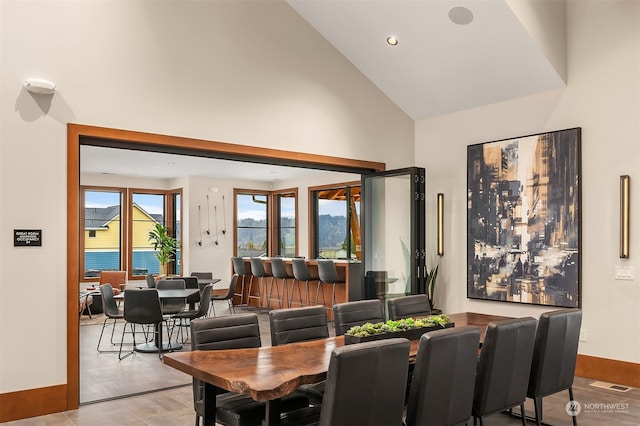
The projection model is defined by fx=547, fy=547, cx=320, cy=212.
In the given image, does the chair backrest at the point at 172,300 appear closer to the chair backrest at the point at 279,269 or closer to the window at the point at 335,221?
the chair backrest at the point at 279,269

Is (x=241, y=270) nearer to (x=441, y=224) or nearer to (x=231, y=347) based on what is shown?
(x=441, y=224)

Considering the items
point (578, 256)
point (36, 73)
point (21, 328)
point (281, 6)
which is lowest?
point (21, 328)

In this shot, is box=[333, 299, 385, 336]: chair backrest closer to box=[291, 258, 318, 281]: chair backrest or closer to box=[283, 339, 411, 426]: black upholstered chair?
box=[283, 339, 411, 426]: black upholstered chair

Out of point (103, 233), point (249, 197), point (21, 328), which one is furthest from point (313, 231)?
point (21, 328)

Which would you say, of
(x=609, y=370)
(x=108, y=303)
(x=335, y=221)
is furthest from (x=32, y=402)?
(x=335, y=221)

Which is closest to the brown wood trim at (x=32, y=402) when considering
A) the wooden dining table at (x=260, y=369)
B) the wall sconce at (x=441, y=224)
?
the wooden dining table at (x=260, y=369)

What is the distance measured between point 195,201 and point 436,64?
24.5 ft

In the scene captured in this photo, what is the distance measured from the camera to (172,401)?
4.53 meters

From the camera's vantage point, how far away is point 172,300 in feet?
23.8

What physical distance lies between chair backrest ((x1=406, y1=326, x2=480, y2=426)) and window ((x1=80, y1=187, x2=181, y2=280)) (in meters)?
10.1

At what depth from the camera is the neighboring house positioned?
1159cm

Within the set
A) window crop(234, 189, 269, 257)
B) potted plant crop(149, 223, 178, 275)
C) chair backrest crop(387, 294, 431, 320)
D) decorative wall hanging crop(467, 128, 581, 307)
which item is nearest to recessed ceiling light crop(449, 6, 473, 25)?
decorative wall hanging crop(467, 128, 581, 307)

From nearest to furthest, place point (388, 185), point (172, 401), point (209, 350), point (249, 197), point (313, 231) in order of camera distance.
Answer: point (209, 350) → point (172, 401) → point (388, 185) → point (313, 231) → point (249, 197)

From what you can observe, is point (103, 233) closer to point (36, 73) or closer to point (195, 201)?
point (195, 201)
